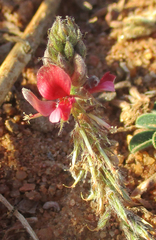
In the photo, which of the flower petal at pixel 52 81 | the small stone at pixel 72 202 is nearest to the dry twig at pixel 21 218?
the small stone at pixel 72 202

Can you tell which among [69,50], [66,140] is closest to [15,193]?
[66,140]

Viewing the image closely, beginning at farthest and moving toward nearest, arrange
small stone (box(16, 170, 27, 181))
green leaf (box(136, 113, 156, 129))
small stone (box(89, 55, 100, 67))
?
small stone (box(89, 55, 100, 67)) → green leaf (box(136, 113, 156, 129)) → small stone (box(16, 170, 27, 181))

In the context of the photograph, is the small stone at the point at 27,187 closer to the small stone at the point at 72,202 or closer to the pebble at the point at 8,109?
the small stone at the point at 72,202

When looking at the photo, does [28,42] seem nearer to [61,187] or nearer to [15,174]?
[15,174]

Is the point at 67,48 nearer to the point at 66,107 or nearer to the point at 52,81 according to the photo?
the point at 52,81

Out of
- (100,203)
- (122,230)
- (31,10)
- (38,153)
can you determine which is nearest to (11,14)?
(31,10)

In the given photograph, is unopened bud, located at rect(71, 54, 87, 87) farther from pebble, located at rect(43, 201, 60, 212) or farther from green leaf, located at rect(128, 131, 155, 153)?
pebble, located at rect(43, 201, 60, 212)

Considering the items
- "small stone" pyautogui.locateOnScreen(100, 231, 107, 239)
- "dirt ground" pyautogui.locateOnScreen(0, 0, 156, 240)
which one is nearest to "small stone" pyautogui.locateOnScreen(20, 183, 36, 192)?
"dirt ground" pyautogui.locateOnScreen(0, 0, 156, 240)
